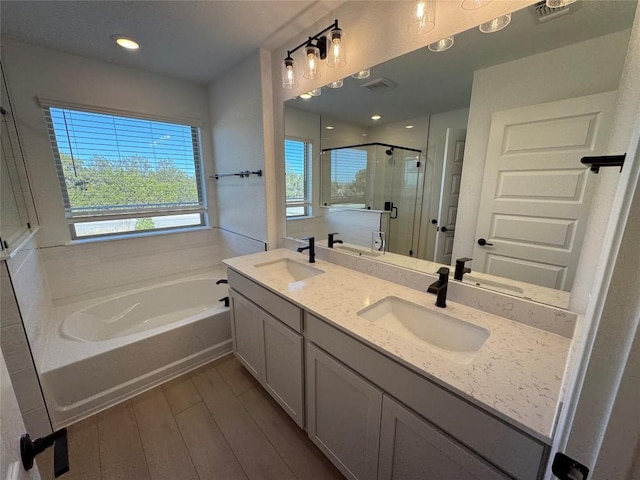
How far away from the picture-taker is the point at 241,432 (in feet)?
4.95

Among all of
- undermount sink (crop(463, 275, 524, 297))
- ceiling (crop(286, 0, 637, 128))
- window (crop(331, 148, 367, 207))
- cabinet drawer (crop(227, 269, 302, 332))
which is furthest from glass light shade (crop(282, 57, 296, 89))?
undermount sink (crop(463, 275, 524, 297))

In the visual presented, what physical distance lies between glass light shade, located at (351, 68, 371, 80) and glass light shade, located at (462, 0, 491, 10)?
507mm

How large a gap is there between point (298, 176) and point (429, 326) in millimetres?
1465

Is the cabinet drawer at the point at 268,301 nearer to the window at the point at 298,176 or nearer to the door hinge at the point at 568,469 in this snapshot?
the window at the point at 298,176

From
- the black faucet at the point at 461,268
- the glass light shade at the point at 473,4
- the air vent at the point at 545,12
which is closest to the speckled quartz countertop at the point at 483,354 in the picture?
the black faucet at the point at 461,268

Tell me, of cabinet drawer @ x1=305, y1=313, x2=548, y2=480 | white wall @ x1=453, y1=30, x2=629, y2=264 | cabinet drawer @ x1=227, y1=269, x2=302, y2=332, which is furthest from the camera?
cabinet drawer @ x1=227, y1=269, x2=302, y2=332

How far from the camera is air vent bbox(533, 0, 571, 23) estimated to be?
35.3 inches

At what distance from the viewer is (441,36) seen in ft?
3.83

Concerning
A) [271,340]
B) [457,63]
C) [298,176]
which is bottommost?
[271,340]

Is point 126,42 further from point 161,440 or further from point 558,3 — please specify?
point 161,440

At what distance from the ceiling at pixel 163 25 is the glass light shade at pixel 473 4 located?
74cm

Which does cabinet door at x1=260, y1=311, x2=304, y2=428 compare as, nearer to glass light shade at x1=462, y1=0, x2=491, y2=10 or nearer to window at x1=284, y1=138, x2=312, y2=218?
window at x1=284, y1=138, x2=312, y2=218

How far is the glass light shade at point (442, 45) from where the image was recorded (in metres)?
1.15

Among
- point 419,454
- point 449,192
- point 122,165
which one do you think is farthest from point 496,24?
point 122,165
